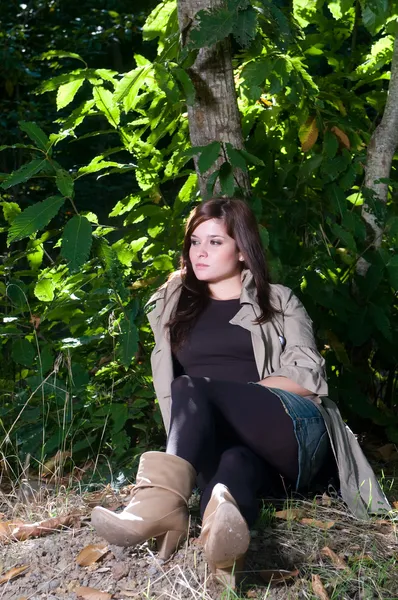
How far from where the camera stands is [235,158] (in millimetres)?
3699

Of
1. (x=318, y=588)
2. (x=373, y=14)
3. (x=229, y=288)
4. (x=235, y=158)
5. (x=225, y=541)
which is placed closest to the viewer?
(x=225, y=541)

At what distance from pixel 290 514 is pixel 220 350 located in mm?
657

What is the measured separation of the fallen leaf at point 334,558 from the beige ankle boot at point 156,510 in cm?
43

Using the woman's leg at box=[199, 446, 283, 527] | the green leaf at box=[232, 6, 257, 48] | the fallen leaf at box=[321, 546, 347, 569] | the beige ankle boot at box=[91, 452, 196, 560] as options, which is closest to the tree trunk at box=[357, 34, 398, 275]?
the green leaf at box=[232, 6, 257, 48]

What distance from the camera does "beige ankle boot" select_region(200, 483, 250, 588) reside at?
2.26 m

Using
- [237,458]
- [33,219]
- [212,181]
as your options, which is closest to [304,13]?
[212,181]

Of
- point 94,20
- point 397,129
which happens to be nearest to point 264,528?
point 397,129

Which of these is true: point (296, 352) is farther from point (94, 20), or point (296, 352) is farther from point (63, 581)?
point (94, 20)

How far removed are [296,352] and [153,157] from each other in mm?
1523

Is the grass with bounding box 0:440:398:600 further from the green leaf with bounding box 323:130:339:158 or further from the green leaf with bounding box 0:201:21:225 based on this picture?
the green leaf with bounding box 323:130:339:158

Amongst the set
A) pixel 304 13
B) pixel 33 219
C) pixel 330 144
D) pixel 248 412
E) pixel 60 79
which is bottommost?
pixel 248 412

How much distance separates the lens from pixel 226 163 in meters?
3.80

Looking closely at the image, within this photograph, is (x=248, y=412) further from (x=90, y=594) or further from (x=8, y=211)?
(x=8, y=211)

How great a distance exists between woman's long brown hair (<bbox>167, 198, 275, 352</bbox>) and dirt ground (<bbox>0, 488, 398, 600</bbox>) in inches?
29.9
